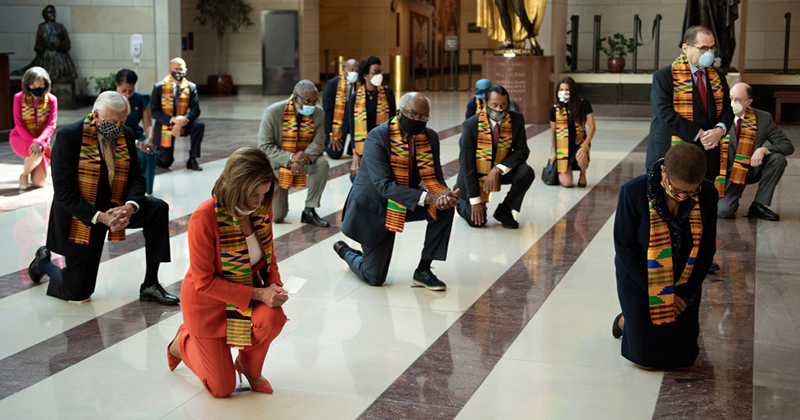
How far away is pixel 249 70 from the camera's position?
2278 centimetres

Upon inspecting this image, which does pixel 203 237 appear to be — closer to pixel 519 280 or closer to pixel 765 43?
pixel 519 280

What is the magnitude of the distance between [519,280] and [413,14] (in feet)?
78.2

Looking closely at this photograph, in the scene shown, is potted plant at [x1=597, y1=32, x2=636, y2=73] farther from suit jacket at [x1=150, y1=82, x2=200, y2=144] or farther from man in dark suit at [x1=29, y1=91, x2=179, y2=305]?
man in dark suit at [x1=29, y1=91, x2=179, y2=305]

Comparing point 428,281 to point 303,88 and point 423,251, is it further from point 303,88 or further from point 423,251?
point 303,88

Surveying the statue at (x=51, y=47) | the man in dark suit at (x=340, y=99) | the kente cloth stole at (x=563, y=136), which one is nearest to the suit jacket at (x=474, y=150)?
the kente cloth stole at (x=563, y=136)

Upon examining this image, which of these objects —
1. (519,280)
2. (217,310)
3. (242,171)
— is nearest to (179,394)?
(217,310)

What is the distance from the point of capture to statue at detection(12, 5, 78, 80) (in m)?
18.0

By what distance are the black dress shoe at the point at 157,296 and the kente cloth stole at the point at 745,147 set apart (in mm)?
4763

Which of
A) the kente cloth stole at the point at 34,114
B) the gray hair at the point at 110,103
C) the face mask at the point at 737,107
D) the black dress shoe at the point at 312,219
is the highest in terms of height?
the gray hair at the point at 110,103

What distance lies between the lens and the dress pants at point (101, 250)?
511cm

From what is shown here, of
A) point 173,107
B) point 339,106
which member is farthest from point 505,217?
point 173,107

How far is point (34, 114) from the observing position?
8.72 m

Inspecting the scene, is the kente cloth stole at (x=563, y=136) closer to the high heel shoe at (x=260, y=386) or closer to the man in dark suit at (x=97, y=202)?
the man in dark suit at (x=97, y=202)

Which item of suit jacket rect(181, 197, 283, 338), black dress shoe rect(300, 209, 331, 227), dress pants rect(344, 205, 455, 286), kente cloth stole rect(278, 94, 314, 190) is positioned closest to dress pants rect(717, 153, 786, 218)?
dress pants rect(344, 205, 455, 286)
